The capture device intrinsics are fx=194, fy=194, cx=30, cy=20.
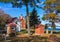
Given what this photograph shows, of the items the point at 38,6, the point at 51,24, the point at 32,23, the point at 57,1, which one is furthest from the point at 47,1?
the point at 32,23

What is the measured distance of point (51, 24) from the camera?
168 feet

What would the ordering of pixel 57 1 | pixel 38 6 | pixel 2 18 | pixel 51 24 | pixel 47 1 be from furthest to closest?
pixel 2 18 < pixel 51 24 < pixel 57 1 < pixel 38 6 < pixel 47 1

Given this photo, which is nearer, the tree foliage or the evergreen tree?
the tree foliage

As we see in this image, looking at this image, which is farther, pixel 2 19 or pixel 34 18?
pixel 34 18

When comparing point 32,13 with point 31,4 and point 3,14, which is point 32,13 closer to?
point 3,14

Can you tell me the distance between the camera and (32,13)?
6738 cm

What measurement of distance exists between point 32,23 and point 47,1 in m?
30.6

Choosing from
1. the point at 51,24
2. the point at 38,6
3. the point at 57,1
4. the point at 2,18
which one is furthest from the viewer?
the point at 2,18

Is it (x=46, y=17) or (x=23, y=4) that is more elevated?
(x=23, y=4)

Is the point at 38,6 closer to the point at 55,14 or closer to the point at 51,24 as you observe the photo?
the point at 55,14

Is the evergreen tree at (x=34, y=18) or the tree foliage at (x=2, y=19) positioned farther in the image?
the evergreen tree at (x=34, y=18)

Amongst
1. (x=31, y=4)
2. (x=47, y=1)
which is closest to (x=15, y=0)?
(x=31, y=4)

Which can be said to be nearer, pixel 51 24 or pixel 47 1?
pixel 47 1

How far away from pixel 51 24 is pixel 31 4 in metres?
15.5
